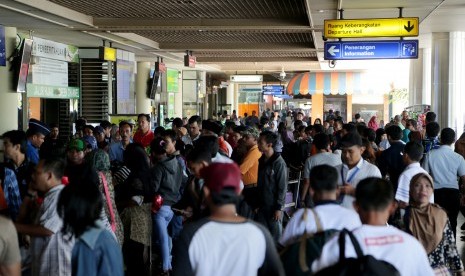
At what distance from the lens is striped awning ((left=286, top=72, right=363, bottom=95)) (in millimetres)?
31938

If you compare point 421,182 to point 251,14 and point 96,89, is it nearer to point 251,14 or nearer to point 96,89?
point 251,14

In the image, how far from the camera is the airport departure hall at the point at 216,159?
12.6 ft

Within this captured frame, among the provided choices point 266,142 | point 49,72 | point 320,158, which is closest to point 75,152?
point 266,142

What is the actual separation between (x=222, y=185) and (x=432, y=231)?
7.15 feet

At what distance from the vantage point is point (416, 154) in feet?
22.5

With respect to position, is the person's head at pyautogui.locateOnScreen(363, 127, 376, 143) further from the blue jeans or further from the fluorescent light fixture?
the fluorescent light fixture

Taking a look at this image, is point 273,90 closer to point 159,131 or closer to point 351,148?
point 159,131

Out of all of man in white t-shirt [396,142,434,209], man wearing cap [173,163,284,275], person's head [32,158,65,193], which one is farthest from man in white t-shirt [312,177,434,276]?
man in white t-shirt [396,142,434,209]

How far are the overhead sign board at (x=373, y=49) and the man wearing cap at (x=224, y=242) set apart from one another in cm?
1178

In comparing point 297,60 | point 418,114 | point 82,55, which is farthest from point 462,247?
point 297,60

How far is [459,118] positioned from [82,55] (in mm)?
10258

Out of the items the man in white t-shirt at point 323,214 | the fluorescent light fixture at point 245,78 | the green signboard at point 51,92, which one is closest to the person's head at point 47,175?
the man in white t-shirt at point 323,214

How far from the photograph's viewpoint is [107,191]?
22.1 ft

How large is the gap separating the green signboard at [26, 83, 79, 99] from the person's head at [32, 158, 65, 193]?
1192 cm
